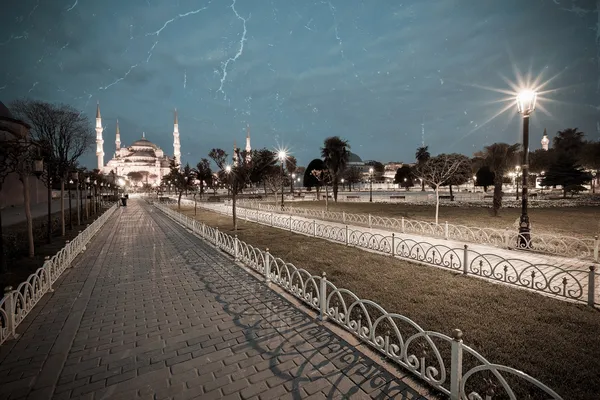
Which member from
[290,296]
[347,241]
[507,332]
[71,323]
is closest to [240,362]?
[290,296]

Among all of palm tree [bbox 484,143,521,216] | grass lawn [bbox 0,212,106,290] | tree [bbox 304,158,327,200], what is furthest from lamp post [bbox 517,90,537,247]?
tree [bbox 304,158,327,200]

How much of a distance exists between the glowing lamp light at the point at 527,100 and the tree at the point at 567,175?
38703 millimetres

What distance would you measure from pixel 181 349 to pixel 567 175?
51201 millimetres

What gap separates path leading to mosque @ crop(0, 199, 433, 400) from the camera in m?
3.67

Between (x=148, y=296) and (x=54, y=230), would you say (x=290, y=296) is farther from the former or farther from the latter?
(x=54, y=230)

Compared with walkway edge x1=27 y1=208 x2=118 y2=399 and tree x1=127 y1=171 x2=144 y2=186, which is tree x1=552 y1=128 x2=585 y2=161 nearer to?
walkway edge x1=27 y1=208 x2=118 y2=399

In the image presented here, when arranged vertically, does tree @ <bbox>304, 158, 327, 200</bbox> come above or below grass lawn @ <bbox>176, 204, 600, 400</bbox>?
above

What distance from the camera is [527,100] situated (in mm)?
10258

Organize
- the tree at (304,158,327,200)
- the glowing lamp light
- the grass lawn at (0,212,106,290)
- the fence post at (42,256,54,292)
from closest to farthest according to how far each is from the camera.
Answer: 1. the fence post at (42,256,54,292)
2. the grass lawn at (0,212,106,290)
3. the glowing lamp light
4. the tree at (304,158,327,200)

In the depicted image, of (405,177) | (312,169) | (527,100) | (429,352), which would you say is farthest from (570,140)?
(429,352)

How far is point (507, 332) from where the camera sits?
481 centimetres

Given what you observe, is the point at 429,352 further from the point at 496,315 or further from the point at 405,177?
the point at 405,177

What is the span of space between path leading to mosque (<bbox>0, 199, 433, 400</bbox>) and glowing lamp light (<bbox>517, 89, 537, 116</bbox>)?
429 inches

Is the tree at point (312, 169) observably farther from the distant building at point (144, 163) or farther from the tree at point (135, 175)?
the tree at point (135, 175)
